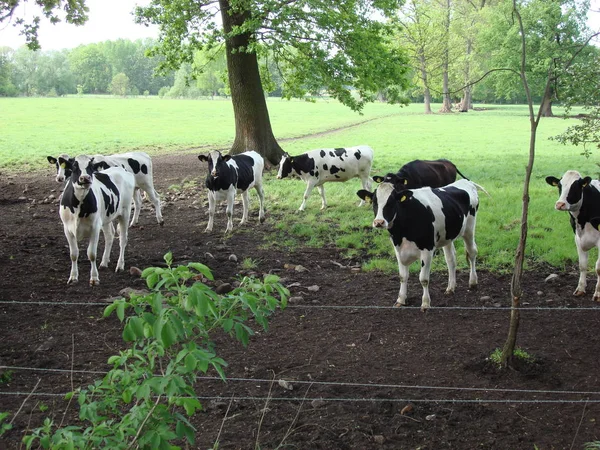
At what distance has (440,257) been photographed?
11281 mm

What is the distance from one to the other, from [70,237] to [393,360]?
5827mm

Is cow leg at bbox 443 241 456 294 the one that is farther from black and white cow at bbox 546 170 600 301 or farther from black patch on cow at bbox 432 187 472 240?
black and white cow at bbox 546 170 600 301

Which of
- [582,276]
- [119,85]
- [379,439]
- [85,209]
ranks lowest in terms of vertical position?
[379,439]

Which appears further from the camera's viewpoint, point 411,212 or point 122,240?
point 122,240

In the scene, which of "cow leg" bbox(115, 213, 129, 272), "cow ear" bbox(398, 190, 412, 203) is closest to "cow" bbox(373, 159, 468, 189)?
"cow ear" bbox(398, 190, 412, 203)

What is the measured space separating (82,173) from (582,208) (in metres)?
7.73

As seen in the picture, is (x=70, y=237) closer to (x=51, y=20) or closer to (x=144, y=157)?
(x=144, y=157)

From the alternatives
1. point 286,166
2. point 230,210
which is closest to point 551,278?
point 230,210

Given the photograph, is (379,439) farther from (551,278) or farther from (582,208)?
(551,278)

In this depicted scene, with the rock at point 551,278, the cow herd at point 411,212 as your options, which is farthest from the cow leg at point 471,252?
the rock at point 551,278

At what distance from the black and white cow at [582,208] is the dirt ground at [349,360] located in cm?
53

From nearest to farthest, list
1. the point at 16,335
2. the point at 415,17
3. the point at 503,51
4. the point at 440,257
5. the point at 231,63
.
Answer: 1. the point at 16,335
2. the point at 440,257
3. the point at 231,63
4. the point at 503,51
5. the point at 415,17

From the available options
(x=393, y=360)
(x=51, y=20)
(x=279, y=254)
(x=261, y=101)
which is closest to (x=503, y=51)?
(x=261, y=101)

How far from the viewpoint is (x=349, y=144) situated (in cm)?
3266
